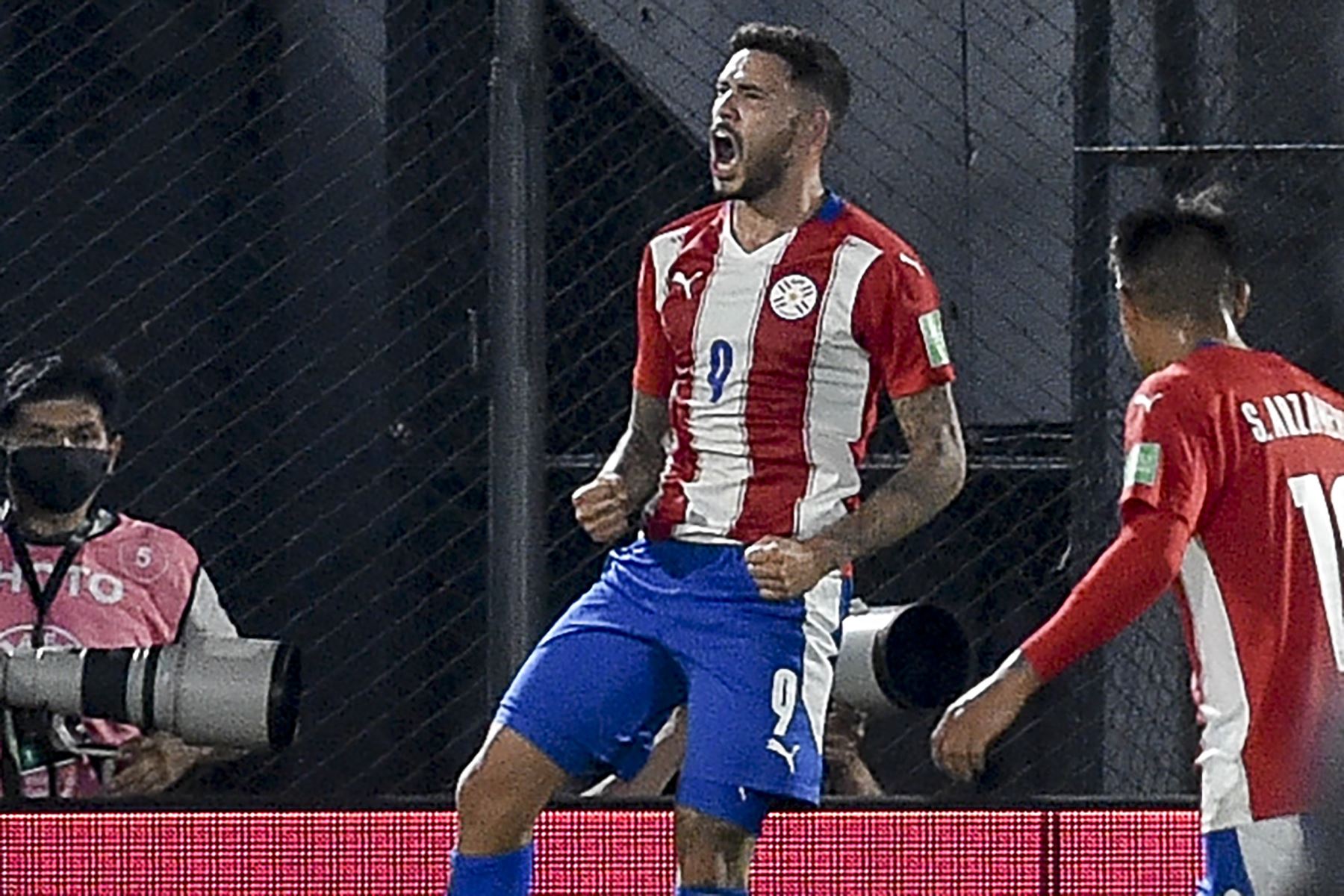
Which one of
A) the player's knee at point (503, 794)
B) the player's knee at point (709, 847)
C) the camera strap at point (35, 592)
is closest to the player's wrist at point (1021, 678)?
the player's knee at point (709, 847)

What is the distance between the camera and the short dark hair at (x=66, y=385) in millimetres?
5605

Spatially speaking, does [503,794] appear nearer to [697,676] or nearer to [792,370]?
[697,676]

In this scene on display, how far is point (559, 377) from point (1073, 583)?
1.19 m

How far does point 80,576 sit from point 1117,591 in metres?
2.37

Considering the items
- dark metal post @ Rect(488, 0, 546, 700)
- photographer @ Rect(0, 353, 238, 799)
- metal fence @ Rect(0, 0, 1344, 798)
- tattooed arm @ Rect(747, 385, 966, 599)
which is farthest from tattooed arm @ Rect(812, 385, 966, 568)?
metal fence @ Rect(0, 0, 1344, 798)

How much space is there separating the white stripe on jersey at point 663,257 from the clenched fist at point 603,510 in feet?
1.03

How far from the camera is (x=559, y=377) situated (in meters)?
6.40

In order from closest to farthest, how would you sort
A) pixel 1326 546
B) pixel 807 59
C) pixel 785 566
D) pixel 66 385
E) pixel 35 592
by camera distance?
pixel 1326 546 < pixel 785 566 < pixel 807 59 < pixel 35 592 < pixel 66 385

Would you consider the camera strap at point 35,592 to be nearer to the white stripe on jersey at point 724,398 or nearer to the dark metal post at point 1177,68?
the white stripe on jersey at point 724,398

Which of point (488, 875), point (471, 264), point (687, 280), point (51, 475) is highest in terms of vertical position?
point (471, 264)

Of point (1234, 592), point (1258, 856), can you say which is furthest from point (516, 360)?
point (1258, 856)

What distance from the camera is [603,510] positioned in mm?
4711

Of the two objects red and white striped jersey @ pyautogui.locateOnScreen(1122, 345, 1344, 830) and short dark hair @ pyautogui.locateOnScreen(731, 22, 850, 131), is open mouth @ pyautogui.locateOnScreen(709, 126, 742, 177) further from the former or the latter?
red and white striped jersey @ pyautogui.locateOnScreen(1122, 345, 1344, 830)

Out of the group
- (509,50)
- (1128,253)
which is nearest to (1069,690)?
(509,50)
